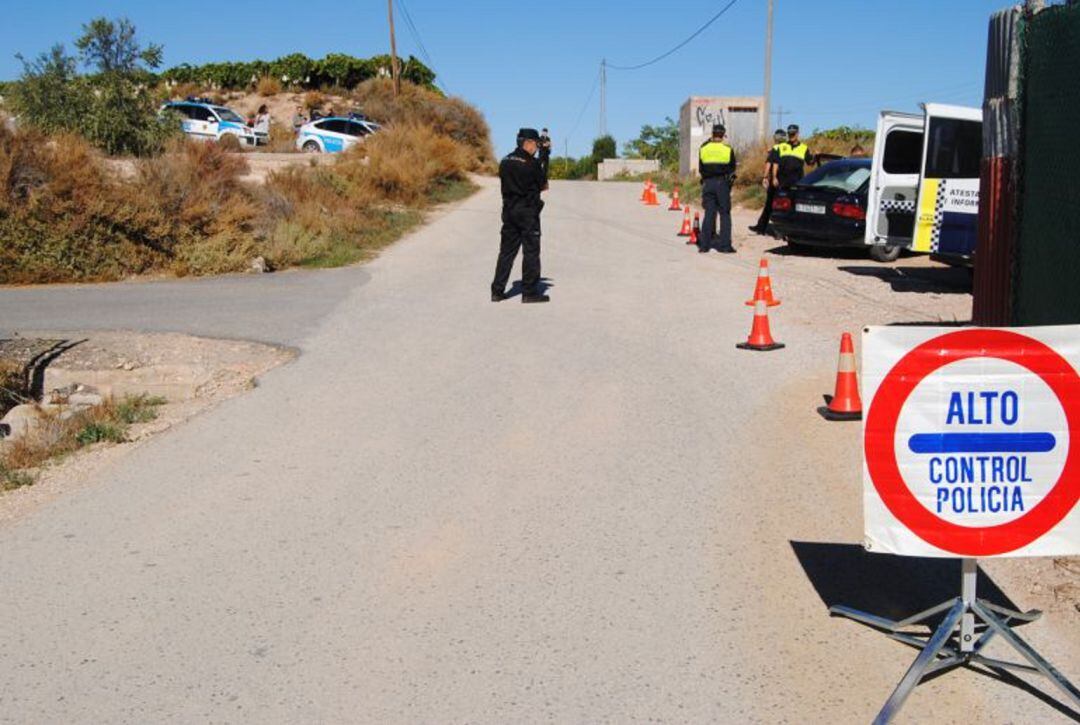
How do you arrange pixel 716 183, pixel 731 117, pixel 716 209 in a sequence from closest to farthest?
pixel 716 183
pixel 716 209
pixel 731 117

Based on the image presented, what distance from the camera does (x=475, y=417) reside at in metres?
7.67

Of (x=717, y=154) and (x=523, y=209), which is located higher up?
(x=717, y=154)

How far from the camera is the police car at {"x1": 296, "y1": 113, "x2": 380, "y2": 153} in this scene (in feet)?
112

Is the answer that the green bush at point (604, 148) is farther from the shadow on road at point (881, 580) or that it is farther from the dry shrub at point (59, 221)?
the shadow on road at point (881, 580)

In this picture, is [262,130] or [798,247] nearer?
[798,247]

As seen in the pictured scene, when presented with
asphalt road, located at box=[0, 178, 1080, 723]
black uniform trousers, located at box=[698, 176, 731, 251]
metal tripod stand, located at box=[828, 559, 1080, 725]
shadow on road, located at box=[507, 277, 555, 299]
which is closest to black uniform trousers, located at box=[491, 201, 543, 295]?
shadow on road, located at box=[507, 277, 555, 299]

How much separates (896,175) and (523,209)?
486 centimetres

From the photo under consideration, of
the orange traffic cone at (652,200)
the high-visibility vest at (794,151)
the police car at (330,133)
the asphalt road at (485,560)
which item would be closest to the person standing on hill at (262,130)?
the police car at (330,133)

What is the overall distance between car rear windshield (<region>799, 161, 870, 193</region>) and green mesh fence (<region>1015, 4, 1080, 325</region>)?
8.31 metres

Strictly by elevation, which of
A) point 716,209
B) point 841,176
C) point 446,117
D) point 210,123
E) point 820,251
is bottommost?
point 820,251

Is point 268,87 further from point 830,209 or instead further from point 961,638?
point 961,638

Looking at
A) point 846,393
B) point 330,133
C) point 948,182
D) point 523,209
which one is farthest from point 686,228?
point 330,133

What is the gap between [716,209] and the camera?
16.4m

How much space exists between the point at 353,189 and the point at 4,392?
41.4ft
